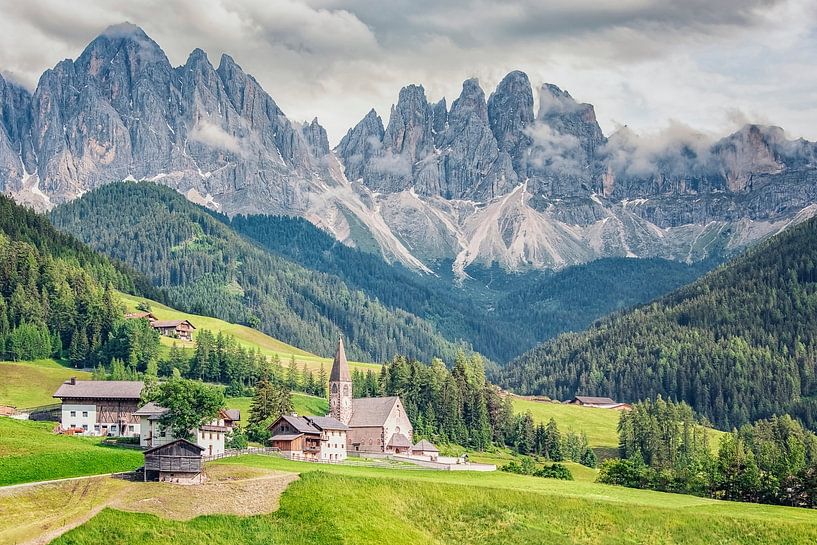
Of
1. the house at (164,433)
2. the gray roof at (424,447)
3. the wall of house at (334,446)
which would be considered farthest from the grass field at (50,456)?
the gray roof at (424,447)

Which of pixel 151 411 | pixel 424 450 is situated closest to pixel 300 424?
pixel 151 411

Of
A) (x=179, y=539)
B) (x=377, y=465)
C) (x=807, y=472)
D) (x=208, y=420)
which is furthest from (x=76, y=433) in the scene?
(x=807, y=472)

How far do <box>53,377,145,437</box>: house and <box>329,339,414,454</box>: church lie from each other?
1191 inches

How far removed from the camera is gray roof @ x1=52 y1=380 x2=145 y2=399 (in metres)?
158

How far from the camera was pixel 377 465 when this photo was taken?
13712 centimetres

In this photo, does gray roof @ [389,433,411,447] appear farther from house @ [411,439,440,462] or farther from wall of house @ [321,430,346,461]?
wall of house @ [321,430,346,461]

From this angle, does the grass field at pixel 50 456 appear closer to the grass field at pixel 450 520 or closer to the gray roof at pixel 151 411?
the gray roof at pixel 151 411

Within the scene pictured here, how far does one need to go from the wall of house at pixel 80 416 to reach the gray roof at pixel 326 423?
32.3 meters

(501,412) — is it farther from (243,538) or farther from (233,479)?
(243,538)

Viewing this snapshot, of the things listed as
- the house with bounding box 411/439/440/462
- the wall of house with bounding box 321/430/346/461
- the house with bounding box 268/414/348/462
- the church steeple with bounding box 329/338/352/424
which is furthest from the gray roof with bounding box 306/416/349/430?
the house with bounding box 411/439/440/462

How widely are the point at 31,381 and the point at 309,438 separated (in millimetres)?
60464

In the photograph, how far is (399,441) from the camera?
165m

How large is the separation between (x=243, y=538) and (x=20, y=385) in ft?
326

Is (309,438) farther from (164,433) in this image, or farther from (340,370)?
(340,370)
